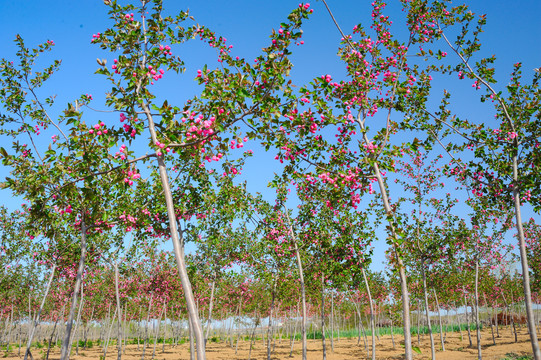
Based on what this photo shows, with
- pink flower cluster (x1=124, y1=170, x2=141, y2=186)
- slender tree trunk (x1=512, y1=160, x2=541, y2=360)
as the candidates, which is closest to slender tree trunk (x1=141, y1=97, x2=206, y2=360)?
pink flower cluster (x1=124, y1=170, x2=141, y2=186)

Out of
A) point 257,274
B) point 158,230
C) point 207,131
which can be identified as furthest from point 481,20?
point 257,274

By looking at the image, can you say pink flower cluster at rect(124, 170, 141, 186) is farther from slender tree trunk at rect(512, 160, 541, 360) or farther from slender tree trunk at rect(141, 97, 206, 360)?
slender tree trunk at rect(512, 160, 541, 360)

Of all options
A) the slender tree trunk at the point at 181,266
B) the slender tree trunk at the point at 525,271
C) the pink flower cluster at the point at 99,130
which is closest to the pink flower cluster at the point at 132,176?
the slender tree trunk at the point at 181,266

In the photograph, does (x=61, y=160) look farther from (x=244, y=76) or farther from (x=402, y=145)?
(x=402, y=145)

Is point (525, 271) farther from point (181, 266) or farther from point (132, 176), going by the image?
point (132, 176)

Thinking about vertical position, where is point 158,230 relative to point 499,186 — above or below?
below

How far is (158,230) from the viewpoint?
9625mm

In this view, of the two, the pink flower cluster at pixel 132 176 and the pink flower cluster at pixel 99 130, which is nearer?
the pink flower cluster at pixel 99 130

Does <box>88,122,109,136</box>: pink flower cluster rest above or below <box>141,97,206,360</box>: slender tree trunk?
above

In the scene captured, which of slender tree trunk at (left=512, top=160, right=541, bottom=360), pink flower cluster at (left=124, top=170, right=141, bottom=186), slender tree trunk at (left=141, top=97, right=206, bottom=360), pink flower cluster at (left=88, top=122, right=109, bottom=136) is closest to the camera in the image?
slender tree trunk at (left=141, top=97, right=206, bottom=360)

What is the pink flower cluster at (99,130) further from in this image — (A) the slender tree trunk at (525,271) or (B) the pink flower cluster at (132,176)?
(A) the slender tree trunk at (525,271)

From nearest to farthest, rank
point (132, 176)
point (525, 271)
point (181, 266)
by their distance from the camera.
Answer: point (181, 266)
point (132, 176)
point (525, 271)

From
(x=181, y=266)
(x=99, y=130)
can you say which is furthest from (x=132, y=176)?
(x=181, y=266)

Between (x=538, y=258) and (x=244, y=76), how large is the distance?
81.7ft
